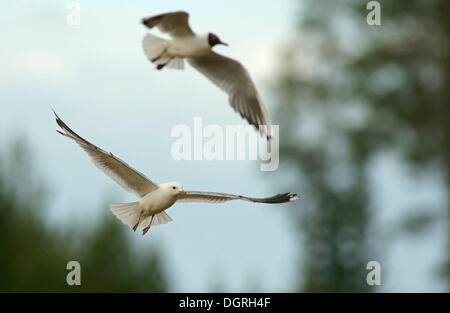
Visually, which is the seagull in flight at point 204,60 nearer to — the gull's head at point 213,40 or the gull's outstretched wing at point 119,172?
Result: the gull's head at point 213,40

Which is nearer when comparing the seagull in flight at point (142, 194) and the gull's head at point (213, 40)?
the seagull in flight at point (142, 194)

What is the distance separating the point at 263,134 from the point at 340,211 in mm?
8459

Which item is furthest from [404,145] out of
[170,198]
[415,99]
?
[170,198]

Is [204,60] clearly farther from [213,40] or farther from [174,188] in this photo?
[174,188]

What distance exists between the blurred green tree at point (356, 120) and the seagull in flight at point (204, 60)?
708 centimetres

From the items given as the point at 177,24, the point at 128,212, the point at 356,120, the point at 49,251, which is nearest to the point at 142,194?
the point at 128,212

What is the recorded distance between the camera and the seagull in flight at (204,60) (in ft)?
14.8

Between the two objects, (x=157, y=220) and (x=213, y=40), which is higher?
(x=213, y=40)

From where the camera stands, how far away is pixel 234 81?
200 inches

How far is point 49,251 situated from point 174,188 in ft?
50.6

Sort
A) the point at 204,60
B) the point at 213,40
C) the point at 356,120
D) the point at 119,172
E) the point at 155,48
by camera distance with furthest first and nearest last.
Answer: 1. the point at 356,120
2. the point at 204,60
3. the point at 213,40
4. the point at 155,48
5. the point at 119,172

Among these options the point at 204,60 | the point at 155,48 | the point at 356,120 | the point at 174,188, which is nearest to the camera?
the point at 174,188

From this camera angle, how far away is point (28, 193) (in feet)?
60.0

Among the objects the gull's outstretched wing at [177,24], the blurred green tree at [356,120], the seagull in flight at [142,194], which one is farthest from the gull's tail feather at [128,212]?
the blurred green tree at [356,120]
